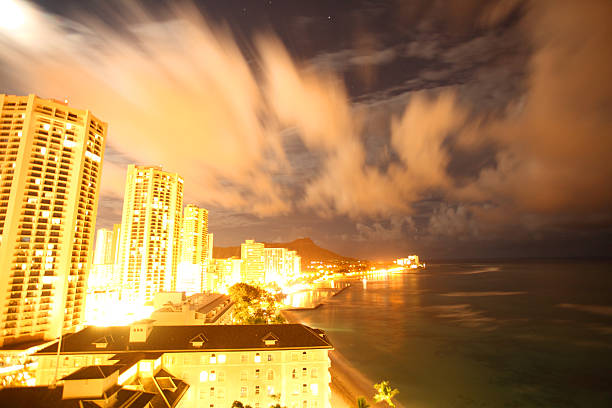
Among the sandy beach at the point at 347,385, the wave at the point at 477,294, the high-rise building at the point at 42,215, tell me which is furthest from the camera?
the wave at the point at 477,294

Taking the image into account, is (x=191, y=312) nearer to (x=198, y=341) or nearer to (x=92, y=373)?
(x=198, y=341)

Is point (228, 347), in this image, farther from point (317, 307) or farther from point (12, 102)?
point (317, 307)

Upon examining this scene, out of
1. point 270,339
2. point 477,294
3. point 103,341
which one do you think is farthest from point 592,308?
point 103,341

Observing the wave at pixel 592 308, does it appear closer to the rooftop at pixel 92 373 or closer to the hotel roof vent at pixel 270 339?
the hotel roof vent at pixel 270 339

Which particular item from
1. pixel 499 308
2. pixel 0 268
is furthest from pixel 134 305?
pixel 499 308

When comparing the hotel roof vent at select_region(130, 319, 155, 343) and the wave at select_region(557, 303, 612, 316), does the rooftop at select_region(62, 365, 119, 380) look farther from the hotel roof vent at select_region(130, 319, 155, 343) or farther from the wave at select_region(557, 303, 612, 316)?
the wave at select_region(557, 303, 612, 316)

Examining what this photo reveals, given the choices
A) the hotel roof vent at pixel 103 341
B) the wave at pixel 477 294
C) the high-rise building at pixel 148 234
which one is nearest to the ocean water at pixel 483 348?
the wave at pixel 477 294

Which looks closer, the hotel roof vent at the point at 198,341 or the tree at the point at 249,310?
the hotel roof vent at the point at 198,341
